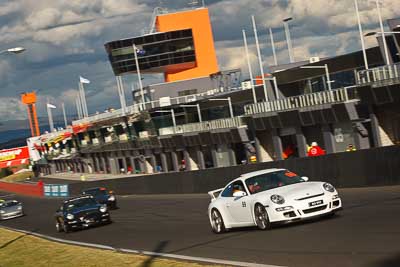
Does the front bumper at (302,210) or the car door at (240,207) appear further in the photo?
the car door at (240,207)

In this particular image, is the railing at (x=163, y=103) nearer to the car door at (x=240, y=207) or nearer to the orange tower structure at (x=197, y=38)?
the orange tower structure at (x=197, y=38)

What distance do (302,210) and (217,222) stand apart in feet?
10.2

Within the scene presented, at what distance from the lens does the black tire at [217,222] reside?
1823cm

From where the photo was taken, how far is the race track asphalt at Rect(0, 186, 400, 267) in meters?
11.5

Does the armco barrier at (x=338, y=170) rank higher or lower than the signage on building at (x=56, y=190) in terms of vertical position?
higher

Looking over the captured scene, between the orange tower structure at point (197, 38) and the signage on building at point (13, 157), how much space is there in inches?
3123

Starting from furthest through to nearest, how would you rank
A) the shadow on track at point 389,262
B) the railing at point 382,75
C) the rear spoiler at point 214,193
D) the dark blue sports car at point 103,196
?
the railing at point 382,75, the dark blue sports car at point 103,196, the rear spoiler at point 214,193, the shadow on track at point 389,262

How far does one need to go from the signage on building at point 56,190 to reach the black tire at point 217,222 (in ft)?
190

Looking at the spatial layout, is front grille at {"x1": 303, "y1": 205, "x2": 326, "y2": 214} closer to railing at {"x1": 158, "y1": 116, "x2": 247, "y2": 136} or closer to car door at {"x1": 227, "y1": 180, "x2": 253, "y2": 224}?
car door at {"x1": 227, "y1": 180, "x2": 253, "y2": 224}

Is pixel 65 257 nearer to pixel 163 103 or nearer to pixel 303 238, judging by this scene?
pixel 303 238

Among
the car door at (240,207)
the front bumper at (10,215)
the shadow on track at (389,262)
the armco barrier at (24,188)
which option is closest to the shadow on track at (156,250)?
the car door at (240,207)

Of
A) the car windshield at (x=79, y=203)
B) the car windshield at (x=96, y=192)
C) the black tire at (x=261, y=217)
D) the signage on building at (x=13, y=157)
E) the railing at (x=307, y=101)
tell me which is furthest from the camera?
the signage on building at (x=13, y=157)

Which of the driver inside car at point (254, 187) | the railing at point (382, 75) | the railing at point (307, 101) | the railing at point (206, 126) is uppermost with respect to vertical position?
the railing at point (382, 75)

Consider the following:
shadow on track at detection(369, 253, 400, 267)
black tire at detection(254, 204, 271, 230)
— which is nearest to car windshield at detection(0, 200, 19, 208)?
black tire at detection(254, 204, 271, 230)
